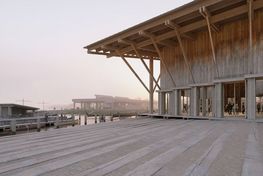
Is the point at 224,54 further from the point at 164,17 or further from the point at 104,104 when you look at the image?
the point at 104,104

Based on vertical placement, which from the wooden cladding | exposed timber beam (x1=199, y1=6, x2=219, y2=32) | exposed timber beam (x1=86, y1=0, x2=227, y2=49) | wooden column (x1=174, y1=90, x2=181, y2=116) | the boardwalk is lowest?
the boardwalk

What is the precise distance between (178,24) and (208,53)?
11.5ft

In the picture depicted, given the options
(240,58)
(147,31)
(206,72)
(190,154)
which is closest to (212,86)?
(206,72)

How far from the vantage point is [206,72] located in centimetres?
2100

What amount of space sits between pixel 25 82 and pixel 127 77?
26385mm

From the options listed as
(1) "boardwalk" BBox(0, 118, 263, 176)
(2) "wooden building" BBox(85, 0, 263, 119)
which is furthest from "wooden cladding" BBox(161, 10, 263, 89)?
(1) "boardwalk" BBox(0, 118, 263, 176)

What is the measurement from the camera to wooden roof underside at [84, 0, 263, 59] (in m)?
16.8

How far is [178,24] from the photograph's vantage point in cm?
2042

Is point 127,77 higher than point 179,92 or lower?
higher

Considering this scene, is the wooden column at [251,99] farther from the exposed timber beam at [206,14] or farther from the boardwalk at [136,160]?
the boardwalk at [136,160]

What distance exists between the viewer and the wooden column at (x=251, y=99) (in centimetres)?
1672

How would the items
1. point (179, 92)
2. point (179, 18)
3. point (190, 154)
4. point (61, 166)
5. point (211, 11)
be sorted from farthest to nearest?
point (179, 92), point (179, 18), point (211, 11), point (190, 154), point (61, 166)

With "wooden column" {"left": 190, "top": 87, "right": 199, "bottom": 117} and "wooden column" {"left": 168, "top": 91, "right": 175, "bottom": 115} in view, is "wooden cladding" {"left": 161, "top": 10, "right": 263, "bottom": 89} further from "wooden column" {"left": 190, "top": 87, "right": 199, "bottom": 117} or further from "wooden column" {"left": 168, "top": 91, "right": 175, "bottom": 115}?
"wooden column" {"left": 168, "top": 91, "right": 175, "bottom": 115}

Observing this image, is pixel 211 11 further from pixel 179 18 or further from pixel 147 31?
pixel 147 31
